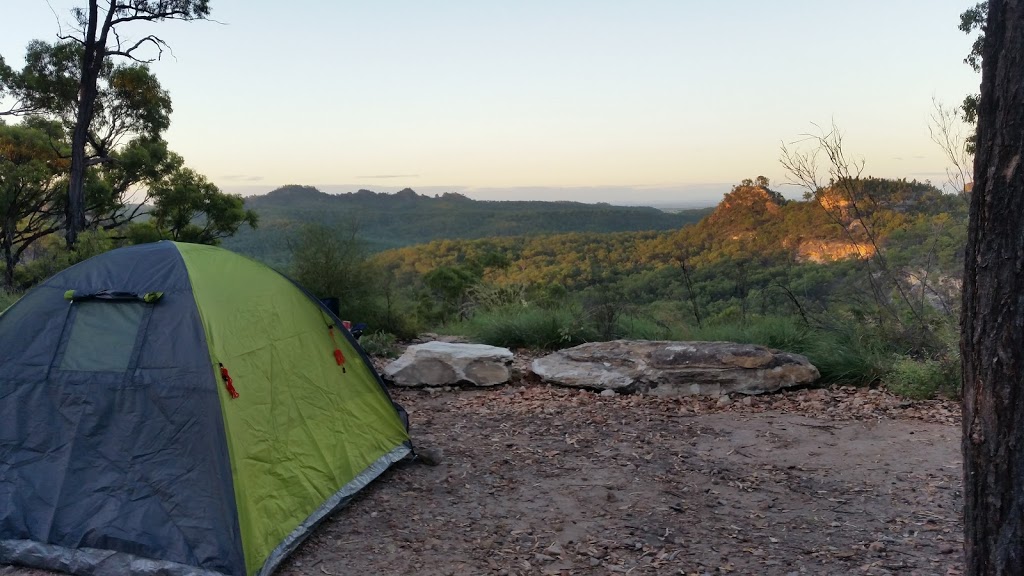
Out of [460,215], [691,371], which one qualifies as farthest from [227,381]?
[460,215]

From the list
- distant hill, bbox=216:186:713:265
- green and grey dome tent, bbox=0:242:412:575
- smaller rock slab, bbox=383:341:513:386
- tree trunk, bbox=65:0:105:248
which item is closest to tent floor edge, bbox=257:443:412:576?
green and grey dome tent, bbox=0:242:412:575

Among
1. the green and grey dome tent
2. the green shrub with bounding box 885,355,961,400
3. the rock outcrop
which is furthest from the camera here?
the rock outcrop

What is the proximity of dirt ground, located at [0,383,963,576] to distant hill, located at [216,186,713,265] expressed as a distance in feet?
80.3

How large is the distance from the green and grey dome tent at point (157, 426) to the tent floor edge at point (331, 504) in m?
0.01

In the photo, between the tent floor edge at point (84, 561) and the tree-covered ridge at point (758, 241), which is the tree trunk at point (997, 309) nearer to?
the tent floor edge at point (84, 561)

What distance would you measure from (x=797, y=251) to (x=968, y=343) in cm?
1066

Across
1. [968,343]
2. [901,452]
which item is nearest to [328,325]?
[968,343]

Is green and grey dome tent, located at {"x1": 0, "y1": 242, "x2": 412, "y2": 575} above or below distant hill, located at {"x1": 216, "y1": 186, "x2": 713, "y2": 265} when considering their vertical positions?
below

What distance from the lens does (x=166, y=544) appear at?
10.6 ft

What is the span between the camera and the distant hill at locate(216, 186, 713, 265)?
34.2 meters

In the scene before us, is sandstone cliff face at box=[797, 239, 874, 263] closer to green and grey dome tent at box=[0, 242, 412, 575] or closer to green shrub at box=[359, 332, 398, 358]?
green shrub at box=[359, 332, 398, 358]

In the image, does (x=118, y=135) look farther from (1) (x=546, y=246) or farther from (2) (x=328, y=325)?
(2) (x=328, y=325)

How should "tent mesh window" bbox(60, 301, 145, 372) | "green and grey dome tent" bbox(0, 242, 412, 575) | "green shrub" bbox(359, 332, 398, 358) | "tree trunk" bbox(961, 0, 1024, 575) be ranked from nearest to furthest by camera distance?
"tree trunk" bbox(961, 0, 1024, 575) < "green and grey dome tent" bbox(0, 242, 412, 575) < "tent mesh window" bbox(60, 301, 145, 372) < "green shrub" bbox(359, 332, 398, 358)

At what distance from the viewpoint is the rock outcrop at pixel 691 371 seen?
6.61 meters
